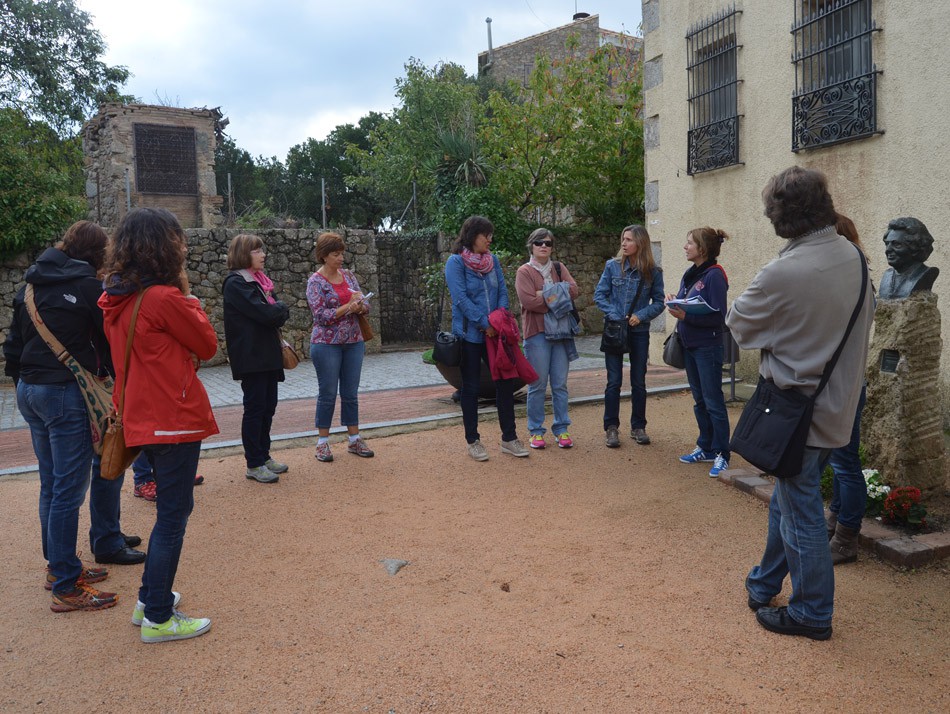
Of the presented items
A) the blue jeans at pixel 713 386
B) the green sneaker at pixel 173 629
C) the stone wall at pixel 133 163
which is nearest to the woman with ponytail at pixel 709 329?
the blue jeans at pixel 713 386

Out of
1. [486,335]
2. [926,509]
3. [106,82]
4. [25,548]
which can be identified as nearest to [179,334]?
[25,548]

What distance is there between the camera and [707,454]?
590cm

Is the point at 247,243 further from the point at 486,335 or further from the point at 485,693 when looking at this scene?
the point at 485,693

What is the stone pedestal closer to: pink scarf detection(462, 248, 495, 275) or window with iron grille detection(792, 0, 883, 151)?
pink scarf detection(462, 248, 495, 275)

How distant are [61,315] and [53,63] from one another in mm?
19565

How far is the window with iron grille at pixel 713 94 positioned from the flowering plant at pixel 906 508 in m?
5.33

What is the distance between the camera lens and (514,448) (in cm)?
616

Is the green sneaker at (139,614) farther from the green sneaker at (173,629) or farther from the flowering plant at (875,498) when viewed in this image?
the flowering plant at (875,498)

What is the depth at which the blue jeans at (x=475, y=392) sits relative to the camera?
6027mm

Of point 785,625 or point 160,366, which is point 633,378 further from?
point 160,366

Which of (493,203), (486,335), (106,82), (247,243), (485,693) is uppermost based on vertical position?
(106,82)

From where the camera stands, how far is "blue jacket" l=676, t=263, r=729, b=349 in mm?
5578

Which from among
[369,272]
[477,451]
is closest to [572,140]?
[369,272]

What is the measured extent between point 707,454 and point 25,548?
460cm
